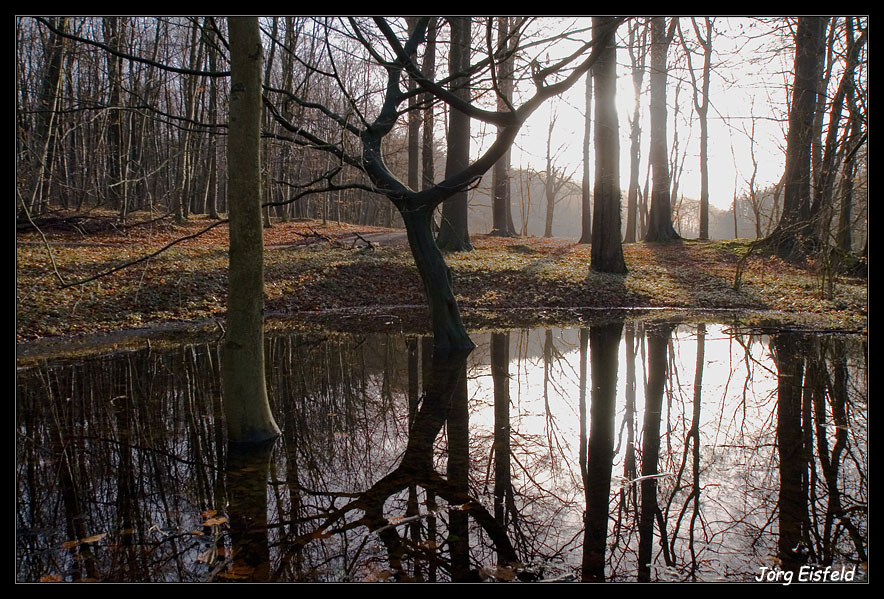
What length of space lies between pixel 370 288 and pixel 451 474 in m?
10.4

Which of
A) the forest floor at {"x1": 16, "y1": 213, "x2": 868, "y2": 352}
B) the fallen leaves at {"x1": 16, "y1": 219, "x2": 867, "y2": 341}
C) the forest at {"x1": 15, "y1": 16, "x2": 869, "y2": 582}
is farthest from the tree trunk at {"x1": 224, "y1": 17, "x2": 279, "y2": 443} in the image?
the fallen leaves at {"x1": 16, "y1": 219, "x2": 867, "y2": 341}

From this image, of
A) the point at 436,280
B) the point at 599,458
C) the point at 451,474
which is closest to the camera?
the point at 451,474

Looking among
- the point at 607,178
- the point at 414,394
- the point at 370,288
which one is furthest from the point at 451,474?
the point at 607,178

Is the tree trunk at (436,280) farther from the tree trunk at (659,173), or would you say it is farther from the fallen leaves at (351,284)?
the tree trunk at (659,173)

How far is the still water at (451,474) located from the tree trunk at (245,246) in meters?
0.33

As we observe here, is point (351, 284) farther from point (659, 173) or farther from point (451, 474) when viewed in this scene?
point (659, 173)

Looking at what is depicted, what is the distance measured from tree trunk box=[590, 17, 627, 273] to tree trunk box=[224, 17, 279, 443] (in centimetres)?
1260

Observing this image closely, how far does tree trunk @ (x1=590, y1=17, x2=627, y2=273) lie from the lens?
16312mm

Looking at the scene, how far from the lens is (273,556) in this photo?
338cm

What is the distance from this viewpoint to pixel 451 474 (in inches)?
181

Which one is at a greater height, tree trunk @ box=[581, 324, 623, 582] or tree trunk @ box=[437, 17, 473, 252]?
tree trunk @ box=[437, 17, 473, 252]

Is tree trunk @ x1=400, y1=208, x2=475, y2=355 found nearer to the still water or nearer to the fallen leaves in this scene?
the still water

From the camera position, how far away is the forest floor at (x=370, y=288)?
1112cm

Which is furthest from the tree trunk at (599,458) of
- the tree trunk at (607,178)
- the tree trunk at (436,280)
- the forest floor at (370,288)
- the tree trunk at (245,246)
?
the tree trunk at (607,178)
